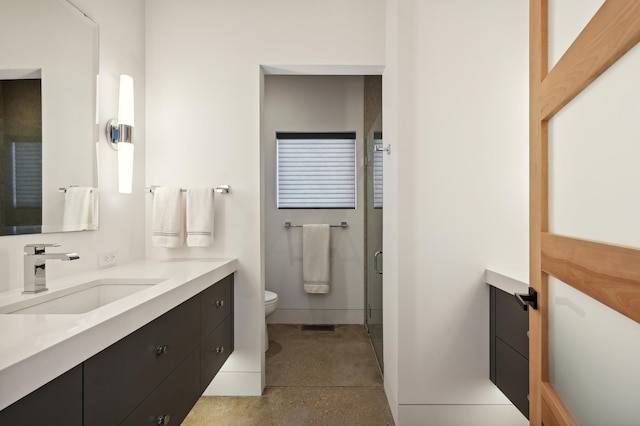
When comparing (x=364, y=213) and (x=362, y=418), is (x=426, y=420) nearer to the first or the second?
(x=362, y=418)

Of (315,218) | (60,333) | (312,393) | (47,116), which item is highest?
(47,116)

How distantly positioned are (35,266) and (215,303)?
2.60 ft

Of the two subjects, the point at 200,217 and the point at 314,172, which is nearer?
the point at 200,217

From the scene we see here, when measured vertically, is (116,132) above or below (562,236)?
above

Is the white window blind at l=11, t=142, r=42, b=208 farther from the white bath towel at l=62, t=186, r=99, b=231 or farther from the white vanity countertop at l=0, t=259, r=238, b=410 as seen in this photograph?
the white vanity countertop at l=0, t=259, r=238, b=410

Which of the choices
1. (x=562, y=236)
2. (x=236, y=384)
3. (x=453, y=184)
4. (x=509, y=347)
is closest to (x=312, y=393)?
(x=236, y=384)

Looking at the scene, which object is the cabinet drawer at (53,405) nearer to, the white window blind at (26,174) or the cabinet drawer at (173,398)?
the cabinet drawer at (173,398)

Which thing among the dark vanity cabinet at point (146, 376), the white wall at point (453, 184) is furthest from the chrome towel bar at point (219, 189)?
the white wall at point (453, 184)

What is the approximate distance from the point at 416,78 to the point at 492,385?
68.6 inches

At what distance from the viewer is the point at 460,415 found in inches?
69.2

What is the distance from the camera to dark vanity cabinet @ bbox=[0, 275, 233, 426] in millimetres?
721

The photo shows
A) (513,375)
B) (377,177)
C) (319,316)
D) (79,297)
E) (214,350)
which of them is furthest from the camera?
(319,316)

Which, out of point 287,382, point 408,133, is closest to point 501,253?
point 408,133

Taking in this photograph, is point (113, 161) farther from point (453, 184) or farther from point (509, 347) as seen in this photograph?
point (509, 347)
